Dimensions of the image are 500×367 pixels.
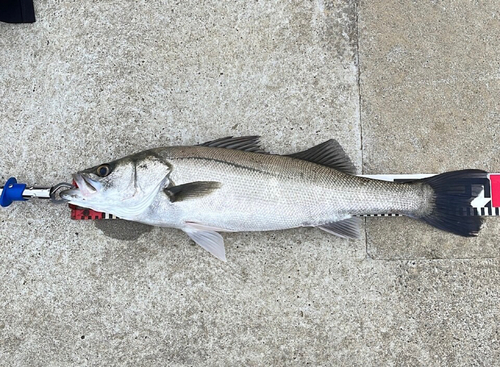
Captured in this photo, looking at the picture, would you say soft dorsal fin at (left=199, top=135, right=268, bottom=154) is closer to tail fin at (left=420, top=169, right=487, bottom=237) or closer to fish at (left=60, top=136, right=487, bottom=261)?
fish at (left=60, top=136, right=487, bottom=261)

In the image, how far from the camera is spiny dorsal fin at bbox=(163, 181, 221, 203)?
7.23 feet

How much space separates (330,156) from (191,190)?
871mm

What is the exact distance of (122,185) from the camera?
2217 millimetres

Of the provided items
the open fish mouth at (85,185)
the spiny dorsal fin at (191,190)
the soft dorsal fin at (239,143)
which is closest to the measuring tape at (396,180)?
the open fish mouth at (85,185)

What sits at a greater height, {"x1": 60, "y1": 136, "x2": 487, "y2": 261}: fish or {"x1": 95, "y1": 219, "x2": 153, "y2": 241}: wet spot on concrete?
{"x1": 60, "y1": 136, "x2": 487, "y2": 261}: fish

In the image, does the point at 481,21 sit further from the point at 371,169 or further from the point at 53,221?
the point at 53,221

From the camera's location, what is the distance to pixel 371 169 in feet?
8.63

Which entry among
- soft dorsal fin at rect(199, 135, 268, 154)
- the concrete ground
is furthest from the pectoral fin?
soft dorsal fin at rect(199, 135, 268, 154)

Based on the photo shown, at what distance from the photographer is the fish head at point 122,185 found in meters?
2.21

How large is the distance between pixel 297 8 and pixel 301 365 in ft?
8.08

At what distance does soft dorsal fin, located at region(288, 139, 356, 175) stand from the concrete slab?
0.35 metres

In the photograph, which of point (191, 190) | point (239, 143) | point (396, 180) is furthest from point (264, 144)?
point (396, 180)

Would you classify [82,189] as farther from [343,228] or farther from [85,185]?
[343,228]

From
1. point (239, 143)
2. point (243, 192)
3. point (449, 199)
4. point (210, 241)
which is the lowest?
point (210, 241)
